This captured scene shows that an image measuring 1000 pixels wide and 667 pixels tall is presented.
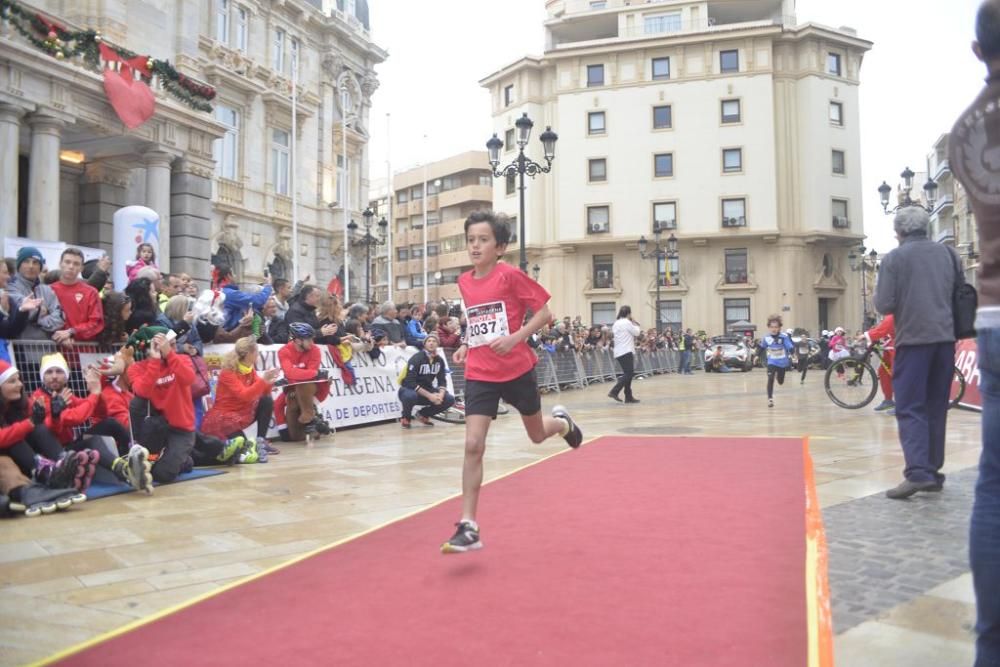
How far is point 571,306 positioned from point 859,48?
2378 centimetres

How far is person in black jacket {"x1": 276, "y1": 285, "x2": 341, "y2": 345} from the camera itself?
10312 mm

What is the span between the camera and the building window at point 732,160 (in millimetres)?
47031

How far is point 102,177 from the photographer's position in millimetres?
18969

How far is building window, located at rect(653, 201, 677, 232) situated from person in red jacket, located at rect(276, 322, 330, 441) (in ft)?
132

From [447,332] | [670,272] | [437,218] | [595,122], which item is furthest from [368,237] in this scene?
[437,218]

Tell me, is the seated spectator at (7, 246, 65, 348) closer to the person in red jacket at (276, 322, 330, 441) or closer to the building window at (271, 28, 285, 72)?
the person in red jacket at (276, 322, 330, 441)

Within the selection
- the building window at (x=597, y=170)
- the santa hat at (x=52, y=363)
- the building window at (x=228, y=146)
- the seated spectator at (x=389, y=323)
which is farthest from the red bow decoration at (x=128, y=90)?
the building window at (x=597, y=170)

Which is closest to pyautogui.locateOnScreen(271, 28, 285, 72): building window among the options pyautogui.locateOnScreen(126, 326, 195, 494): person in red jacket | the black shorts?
pyautogui.locateOnScreen(126, 326, 195, 494): person in red jacket

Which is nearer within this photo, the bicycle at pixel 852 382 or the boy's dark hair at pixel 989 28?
the boy's dark hair at pixel 989 28

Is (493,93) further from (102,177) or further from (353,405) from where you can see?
(353,405)

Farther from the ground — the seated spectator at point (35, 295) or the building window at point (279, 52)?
the building window at point (279, 52)

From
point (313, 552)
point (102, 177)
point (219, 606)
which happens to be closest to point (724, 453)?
point (313, 552)

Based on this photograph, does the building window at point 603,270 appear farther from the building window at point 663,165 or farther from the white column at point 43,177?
the white column at point 43,177

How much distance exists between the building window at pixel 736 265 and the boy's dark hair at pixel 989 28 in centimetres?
4680
